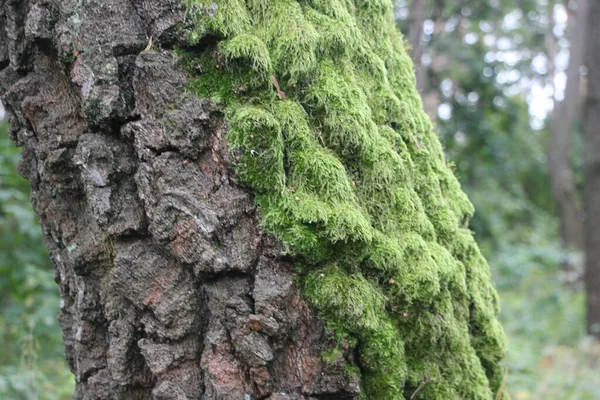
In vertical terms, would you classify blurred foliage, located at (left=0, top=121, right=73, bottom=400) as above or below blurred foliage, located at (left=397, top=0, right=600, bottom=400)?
below

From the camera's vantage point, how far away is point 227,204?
156 cm

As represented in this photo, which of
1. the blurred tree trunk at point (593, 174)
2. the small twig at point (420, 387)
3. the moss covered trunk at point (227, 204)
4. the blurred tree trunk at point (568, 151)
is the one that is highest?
the blurred tree trunk at point (568, 151)

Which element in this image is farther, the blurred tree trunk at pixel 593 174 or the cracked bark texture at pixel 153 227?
the blurred tree trunk at pixel 593 174

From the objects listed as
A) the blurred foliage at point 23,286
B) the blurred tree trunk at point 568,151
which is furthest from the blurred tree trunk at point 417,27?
the blurred tree trunk at point 568,151

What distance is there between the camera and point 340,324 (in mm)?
1579

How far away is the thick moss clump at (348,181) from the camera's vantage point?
1579mm

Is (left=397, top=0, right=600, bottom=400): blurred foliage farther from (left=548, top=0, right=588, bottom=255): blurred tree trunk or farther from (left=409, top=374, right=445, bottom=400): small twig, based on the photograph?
(left=409, top=374, right=445, bottom=400): small twig

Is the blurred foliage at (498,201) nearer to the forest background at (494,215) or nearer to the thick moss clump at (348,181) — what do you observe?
the forest background at (494,215)

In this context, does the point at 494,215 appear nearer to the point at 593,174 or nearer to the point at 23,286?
the point at 593,174

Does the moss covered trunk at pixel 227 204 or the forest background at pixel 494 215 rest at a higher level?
the forest background at pixel 494 215

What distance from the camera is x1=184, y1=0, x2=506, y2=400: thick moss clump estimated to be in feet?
5.18

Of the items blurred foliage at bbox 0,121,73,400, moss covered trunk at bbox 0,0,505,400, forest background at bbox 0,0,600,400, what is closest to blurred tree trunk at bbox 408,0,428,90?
forest background at bbox 0,0,600,400

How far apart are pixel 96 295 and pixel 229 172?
2.15 feet

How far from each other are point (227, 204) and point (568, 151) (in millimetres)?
17315
